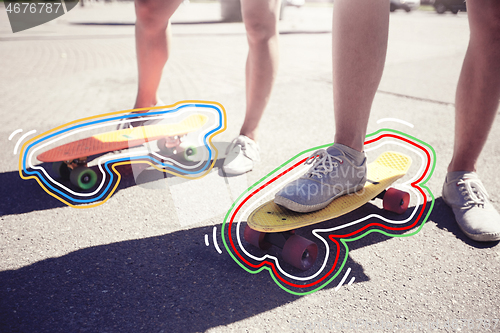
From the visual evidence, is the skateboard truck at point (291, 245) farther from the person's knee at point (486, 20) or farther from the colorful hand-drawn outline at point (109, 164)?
the person's knee at point (486, 20)

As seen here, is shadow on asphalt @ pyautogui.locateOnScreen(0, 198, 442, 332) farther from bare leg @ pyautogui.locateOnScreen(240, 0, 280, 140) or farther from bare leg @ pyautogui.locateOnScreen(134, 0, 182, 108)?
bare leg @ pyautogui.locateOnScreen(134, 0, 182, 108)

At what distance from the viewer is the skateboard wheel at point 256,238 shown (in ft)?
5.10

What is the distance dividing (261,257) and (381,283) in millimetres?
488

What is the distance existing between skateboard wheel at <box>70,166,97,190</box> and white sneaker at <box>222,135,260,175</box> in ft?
2.58

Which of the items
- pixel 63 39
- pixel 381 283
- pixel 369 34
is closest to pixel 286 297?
pixel 381 283

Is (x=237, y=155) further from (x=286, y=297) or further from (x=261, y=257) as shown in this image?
(x=286, y=297)

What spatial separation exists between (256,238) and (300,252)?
21cm

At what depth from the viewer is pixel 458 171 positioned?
1964mm

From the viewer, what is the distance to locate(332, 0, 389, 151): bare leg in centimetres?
157

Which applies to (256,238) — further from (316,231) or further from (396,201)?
(396,201)

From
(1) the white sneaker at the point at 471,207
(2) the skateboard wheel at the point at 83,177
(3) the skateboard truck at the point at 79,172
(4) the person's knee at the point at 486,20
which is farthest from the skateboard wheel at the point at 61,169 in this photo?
(4) the person's knee at the point at 486,20

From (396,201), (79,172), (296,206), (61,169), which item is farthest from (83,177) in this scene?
(396,201)

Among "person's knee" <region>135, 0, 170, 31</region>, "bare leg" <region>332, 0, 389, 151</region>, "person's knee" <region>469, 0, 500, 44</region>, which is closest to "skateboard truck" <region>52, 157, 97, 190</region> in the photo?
"person's knee" <region>135, 0, 170, 31</region>

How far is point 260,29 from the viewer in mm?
2289
